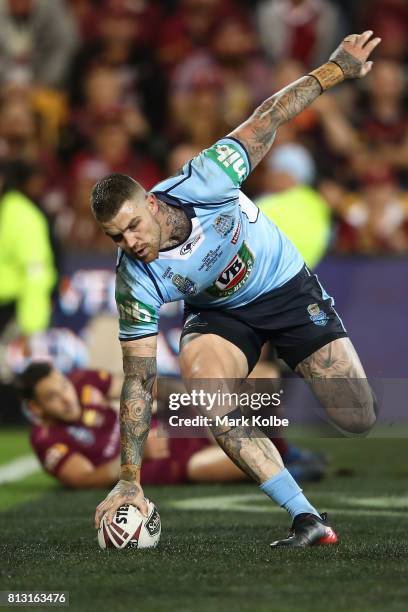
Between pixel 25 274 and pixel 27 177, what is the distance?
113 cm

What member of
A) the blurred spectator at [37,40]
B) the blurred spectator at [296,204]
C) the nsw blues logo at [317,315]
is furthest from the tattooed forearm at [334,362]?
the blurred spectator at [37,40]

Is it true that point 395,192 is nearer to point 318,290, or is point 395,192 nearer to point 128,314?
point 318,290

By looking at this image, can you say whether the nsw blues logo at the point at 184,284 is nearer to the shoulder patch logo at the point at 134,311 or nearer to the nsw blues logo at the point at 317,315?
the shoulder patch logo at the point at 134,311

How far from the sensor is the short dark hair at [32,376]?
A: 27.3 feet

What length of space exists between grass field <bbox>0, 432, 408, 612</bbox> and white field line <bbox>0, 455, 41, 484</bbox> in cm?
58

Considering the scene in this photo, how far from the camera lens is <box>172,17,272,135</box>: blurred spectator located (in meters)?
12.2

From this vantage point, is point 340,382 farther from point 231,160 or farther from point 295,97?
point 295,97

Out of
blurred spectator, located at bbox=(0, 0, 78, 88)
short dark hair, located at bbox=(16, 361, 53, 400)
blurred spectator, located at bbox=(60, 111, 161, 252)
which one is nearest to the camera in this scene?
short dark hair, located at bbox=(16, 361, 53, 400)

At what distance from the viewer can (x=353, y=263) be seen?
1087 cm

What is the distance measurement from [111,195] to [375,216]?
655cm

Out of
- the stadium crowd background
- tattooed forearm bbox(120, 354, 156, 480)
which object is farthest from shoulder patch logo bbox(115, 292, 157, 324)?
the stadium crowd background

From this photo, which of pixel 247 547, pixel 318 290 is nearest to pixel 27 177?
pixel 318 290

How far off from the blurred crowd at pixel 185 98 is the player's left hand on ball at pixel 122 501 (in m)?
5.61

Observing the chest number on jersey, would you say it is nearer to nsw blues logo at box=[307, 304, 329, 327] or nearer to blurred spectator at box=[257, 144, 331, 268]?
nsw blues logo at box=[307, 304, 329, 327]
